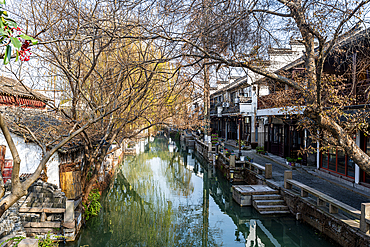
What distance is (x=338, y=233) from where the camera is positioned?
25.0 ft

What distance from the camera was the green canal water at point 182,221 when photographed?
28.9 feet

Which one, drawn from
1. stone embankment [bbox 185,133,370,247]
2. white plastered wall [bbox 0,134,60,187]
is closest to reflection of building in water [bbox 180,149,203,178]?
stone embankment [bbox 185,133,370,247]

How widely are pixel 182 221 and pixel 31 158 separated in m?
6.29

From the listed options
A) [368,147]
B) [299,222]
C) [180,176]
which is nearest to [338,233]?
[299,222]

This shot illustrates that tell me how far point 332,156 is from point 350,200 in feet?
12.9

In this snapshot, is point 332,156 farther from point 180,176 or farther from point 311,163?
point 180,176

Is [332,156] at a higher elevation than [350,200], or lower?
higher

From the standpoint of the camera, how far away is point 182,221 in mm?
10492

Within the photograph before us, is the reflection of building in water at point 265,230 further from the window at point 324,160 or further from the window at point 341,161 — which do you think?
the window at point 324,160

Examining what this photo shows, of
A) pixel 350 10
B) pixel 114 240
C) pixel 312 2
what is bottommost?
pixel 114 240

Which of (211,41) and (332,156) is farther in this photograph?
(332,156)

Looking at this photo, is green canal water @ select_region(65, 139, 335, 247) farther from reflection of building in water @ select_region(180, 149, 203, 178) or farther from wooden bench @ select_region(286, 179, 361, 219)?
reflection of building in water @ select_region(180, 149, 203, 178)

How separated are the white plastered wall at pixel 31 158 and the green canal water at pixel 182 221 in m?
2.49

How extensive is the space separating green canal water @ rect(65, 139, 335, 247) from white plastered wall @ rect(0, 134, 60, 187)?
8.16ft
